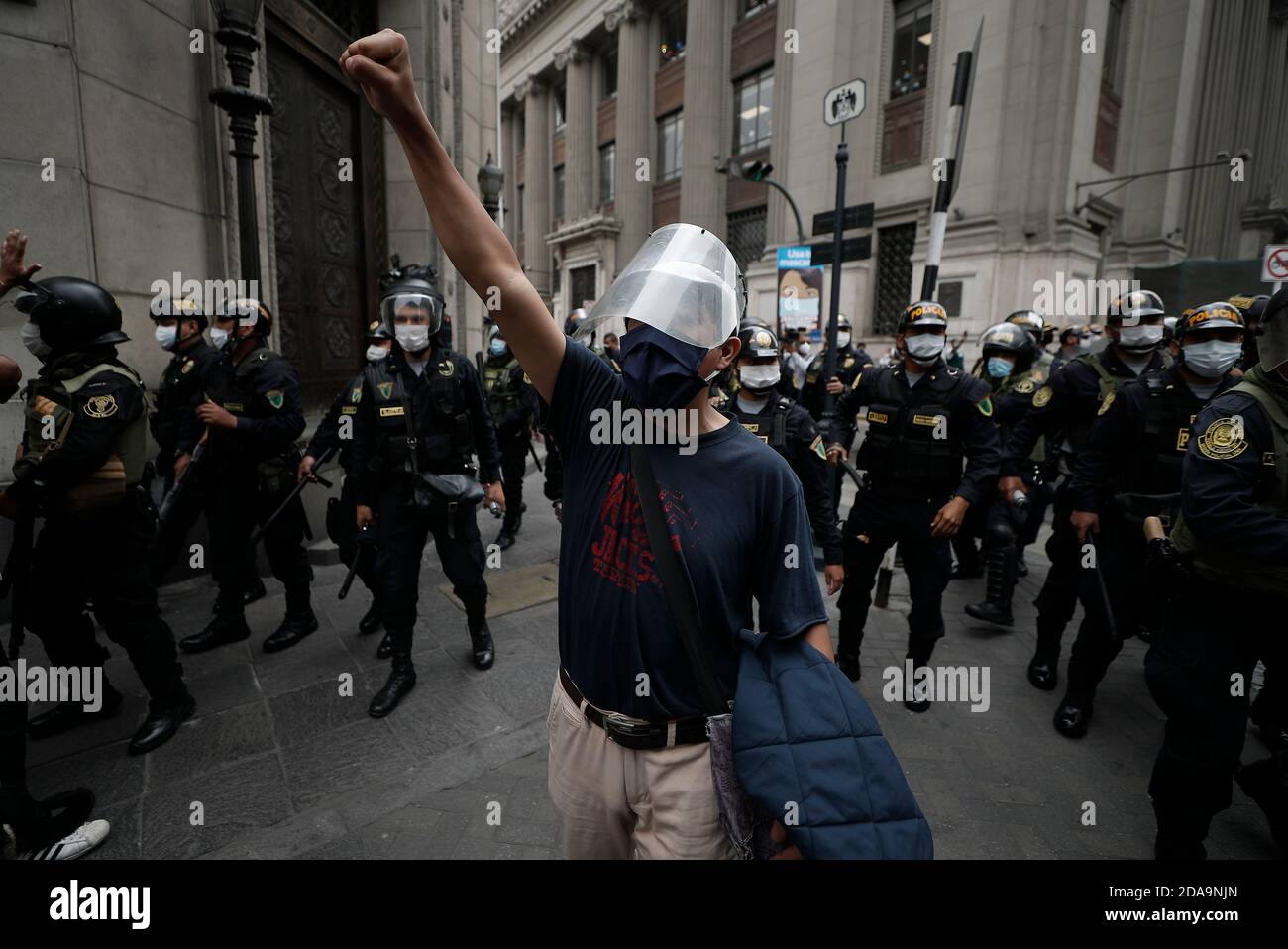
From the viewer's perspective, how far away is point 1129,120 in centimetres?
1819

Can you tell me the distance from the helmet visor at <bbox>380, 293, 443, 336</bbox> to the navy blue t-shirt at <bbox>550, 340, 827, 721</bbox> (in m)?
2.67

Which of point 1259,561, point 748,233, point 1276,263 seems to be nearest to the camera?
point 1259,561

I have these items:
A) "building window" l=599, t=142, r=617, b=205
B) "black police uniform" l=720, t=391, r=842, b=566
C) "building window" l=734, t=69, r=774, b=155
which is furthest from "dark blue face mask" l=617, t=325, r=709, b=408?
"building window" l=599, t=142, r=617, b=205

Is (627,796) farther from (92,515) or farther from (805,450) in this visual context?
(92,515)

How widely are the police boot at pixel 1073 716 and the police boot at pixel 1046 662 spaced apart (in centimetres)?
39

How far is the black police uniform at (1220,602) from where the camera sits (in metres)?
2.33

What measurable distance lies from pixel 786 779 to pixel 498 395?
6.48 m

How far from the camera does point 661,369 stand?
1.47m

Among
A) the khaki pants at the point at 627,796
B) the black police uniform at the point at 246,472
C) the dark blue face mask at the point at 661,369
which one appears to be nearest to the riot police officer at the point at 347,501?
the black police uniform at the point at 246,472

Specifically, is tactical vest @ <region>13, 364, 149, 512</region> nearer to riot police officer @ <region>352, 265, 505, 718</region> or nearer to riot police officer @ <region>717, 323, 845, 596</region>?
riot police officer @ <region>352, 265, 505, 718</region>

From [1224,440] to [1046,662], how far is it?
2244 millimetres

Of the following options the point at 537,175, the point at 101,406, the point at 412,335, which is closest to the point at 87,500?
the point at 101,406
